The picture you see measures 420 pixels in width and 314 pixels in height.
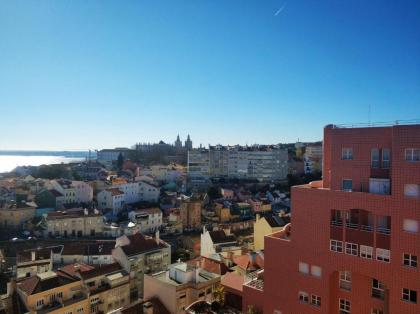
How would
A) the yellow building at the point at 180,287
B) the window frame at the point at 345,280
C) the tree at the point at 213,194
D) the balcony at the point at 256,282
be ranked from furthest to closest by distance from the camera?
the tree at the point at 213,194
the yellow building at the point at 180,287
the balcony at the point at 256,282
the window frame at the point at 345,280

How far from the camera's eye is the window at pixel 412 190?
38.0 feet

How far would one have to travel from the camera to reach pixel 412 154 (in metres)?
11.7

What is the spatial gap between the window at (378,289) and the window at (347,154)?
4457mm

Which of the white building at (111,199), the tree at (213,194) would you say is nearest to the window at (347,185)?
the white building at (111,199)

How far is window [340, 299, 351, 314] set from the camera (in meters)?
13.6

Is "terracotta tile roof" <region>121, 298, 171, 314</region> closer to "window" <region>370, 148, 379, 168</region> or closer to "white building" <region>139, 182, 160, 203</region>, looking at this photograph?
"window" <region>370, 148, 379, 168</region>

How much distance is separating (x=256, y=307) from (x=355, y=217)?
6479mm

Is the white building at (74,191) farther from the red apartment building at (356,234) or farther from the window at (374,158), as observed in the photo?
the window at (374,158)

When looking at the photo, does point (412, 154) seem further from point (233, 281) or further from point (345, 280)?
point (233, 281)

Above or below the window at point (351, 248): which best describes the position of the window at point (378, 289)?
below

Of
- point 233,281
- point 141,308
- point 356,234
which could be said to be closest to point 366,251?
point 356,234

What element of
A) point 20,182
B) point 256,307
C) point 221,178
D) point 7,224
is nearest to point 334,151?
point 256,307

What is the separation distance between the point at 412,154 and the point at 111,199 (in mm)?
47171

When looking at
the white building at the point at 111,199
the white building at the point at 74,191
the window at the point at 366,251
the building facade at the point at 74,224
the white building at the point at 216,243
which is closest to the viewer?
the window at the point at 366,251
